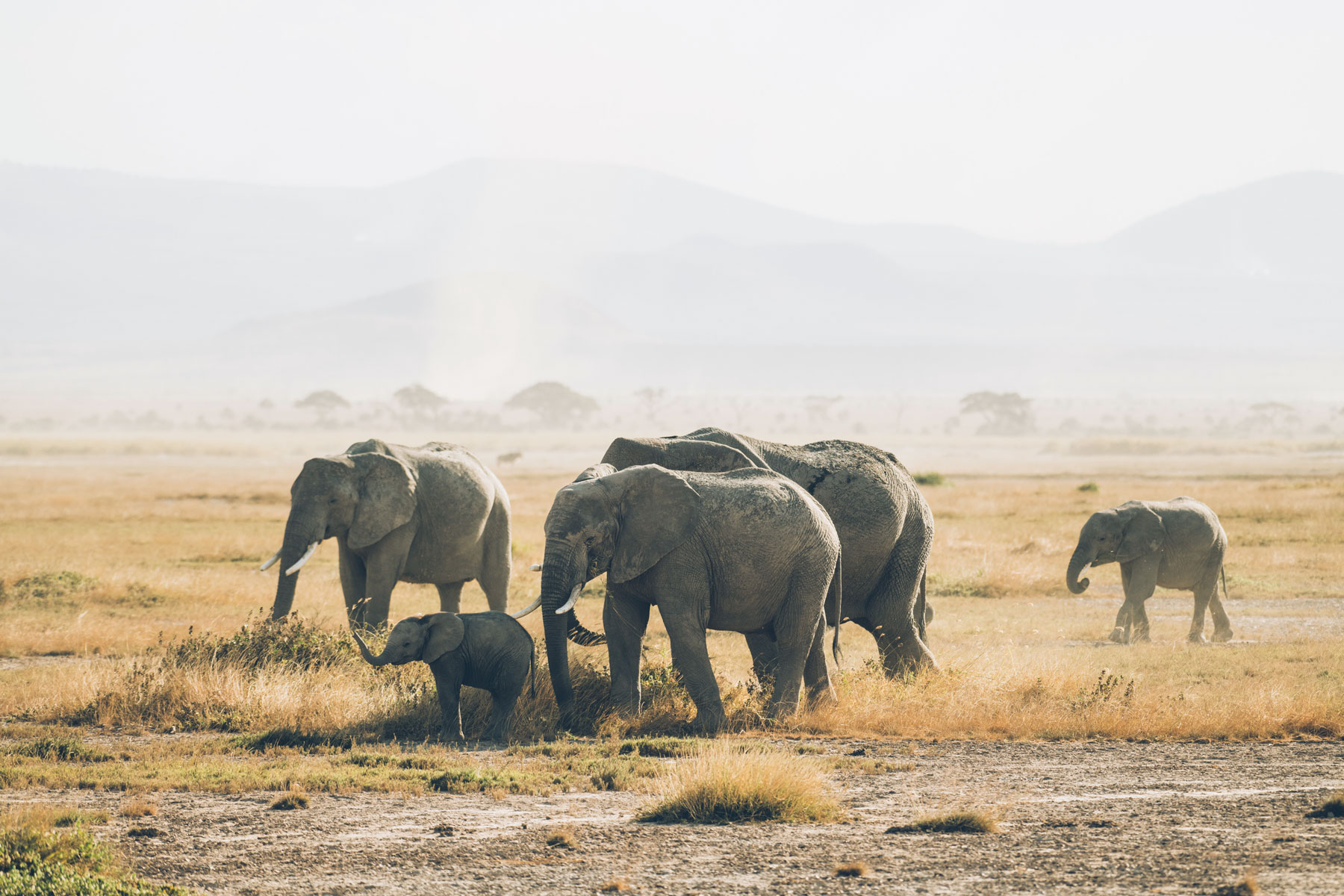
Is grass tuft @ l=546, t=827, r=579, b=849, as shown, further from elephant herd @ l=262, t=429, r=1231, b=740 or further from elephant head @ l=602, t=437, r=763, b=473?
elephant head @ l=602, t=437, r=763, b=473

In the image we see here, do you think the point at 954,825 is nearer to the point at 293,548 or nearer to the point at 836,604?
the point at 836,604

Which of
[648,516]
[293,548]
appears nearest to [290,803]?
[648,516]

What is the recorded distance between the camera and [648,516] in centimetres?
1122

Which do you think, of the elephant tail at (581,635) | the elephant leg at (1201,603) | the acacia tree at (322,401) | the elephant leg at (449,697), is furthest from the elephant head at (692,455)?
the acacia tree at (322,401)

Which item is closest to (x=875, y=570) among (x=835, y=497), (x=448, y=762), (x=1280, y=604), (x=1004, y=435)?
(x=835, y=497)

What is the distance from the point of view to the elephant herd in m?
11.3

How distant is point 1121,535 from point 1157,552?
0.55 metres

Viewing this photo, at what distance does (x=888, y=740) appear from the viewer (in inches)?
464

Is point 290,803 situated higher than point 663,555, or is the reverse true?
point 663,555

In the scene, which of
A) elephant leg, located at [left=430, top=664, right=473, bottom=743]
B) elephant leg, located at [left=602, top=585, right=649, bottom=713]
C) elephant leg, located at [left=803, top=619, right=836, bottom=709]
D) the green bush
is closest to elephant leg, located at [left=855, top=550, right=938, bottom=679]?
elephant leg, located at [left=803, top=619, right=836, bottom=709]

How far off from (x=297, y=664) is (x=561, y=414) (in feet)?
487

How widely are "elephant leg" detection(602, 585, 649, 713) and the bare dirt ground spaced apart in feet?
Result: 7.81

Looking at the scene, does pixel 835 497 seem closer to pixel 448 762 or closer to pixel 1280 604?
pixel 448 762

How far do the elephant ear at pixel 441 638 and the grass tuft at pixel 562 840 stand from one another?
10.9ft
